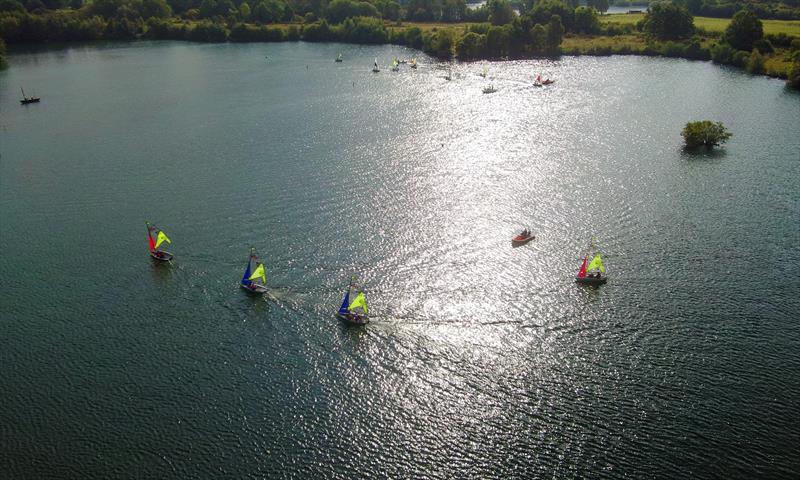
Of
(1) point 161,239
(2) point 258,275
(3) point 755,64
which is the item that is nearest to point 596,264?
(2) point 258,275

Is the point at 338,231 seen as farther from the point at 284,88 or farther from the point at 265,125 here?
the point at 284,88

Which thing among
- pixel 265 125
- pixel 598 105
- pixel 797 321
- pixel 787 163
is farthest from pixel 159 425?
pixel 598 105

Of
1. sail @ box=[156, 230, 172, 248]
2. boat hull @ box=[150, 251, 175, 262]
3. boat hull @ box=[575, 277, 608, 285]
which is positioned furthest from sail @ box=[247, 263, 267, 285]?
boat hull @ box=[575, 277, 608, 285]

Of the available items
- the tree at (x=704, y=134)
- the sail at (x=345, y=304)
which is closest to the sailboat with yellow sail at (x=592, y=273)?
the sail at (x=345, y=304)

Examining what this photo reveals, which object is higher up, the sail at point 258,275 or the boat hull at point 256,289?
the sail at point 258,275

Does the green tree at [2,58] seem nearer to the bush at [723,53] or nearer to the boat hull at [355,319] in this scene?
the boat hull at [355,319]

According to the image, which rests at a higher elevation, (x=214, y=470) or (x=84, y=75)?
(x=84, y=75)

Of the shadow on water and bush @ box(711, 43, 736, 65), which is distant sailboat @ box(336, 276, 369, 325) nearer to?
the shadow on water
